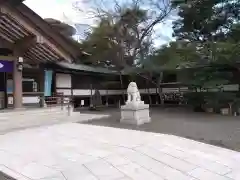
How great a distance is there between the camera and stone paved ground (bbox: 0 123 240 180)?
17.2 feet

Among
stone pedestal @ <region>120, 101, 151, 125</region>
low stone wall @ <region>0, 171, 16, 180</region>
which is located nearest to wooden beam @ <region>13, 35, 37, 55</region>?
stone pedestal @ <region>120, 101, 151, 125</region>

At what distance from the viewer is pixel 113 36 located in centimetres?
1984

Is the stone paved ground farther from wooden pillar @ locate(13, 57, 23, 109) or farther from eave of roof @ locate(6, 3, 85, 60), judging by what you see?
eave of roof @ locate(6, 3, 85, 60)

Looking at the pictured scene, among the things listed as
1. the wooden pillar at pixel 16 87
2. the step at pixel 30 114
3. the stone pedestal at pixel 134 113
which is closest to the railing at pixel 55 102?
the step at pixel 30 114

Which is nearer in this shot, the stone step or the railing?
the stone step

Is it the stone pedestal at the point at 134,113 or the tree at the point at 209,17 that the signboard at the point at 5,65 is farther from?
the tree at the point at 209,17

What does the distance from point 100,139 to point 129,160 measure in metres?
1.90

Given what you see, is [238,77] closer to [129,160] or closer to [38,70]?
[38,70]

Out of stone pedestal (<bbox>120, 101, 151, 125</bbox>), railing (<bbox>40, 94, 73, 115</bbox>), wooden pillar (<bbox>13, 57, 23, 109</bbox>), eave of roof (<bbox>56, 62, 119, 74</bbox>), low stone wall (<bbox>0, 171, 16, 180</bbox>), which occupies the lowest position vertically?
low stone wall (<bbox>0, 171, 16, 180</bbox>)

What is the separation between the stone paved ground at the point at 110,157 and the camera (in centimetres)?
525

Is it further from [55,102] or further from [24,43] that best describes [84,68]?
[24,43]

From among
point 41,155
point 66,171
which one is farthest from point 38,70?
point 66,171

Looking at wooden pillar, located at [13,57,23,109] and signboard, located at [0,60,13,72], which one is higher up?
signboard, located at [0,60,13,72]

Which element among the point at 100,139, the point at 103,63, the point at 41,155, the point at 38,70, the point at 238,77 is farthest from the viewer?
the point at 103,63
